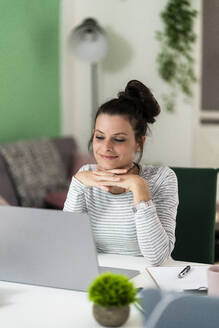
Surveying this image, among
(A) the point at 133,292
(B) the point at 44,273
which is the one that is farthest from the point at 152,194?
(A) the point at 133,292

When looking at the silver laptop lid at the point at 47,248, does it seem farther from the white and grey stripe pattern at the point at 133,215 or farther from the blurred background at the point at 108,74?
the blurred background at the point at 108,74

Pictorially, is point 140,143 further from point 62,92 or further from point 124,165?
point 62,92

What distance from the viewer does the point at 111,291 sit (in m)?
1.06

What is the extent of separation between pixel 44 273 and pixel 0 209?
182 mm

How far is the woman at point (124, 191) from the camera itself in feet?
5.21

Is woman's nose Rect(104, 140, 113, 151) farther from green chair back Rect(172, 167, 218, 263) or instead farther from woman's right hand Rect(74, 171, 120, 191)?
green chair back Rect(172, 167, 218, 263)

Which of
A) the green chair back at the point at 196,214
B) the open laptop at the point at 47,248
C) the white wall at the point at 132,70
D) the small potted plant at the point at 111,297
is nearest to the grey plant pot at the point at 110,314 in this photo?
the small potted plant at the point at 111,297

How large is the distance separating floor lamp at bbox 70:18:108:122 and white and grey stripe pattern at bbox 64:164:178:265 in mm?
2786

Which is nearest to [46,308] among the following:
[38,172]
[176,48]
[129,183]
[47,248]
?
[47,248]

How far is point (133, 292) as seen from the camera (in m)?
1.06

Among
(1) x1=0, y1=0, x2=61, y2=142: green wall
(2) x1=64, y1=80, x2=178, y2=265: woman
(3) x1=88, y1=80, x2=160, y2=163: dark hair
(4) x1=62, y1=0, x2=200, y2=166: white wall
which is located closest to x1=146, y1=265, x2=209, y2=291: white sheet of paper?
(2) x1=64, y1=80, x2=178, y2=265: woman

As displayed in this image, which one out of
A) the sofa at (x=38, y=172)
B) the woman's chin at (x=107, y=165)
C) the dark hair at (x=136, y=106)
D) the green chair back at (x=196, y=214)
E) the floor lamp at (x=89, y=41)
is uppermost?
the floor lamp at (x=89, y=41)

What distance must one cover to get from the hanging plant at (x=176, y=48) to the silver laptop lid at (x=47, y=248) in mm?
3468

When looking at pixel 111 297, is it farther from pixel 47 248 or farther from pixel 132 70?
pixel 132 70
